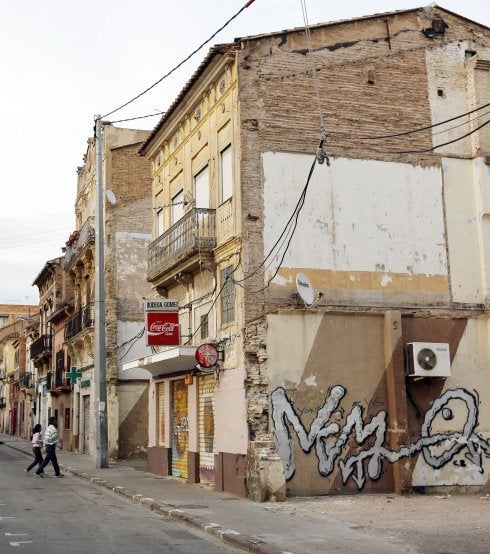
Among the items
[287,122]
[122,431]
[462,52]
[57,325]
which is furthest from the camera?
[57,325]

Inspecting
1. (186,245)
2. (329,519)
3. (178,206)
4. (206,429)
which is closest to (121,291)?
(178,206)

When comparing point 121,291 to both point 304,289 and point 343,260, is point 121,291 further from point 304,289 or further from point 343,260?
point 304,289

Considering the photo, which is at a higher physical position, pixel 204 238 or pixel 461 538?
pixel 204 238

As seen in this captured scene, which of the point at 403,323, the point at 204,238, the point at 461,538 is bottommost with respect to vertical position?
the point at 461,538

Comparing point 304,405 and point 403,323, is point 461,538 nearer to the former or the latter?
point 304,405

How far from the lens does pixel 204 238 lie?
18.3m

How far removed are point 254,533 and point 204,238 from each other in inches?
338

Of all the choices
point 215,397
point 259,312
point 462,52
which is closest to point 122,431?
point 215,397

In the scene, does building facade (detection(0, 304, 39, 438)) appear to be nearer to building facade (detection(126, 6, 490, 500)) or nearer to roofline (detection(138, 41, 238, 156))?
roofline (detection(138, 41, 238, 156))

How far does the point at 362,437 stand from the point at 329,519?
4060 mm

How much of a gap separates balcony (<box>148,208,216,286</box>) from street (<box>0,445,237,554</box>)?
589 cm

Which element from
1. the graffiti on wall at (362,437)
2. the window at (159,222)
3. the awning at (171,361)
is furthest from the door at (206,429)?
the window at (159,222)

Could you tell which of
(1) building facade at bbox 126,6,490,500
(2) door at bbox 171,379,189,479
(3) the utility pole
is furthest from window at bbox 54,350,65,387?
(1) building facade at bbox 126,6,490,500

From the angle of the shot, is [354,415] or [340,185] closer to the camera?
[354,415]
